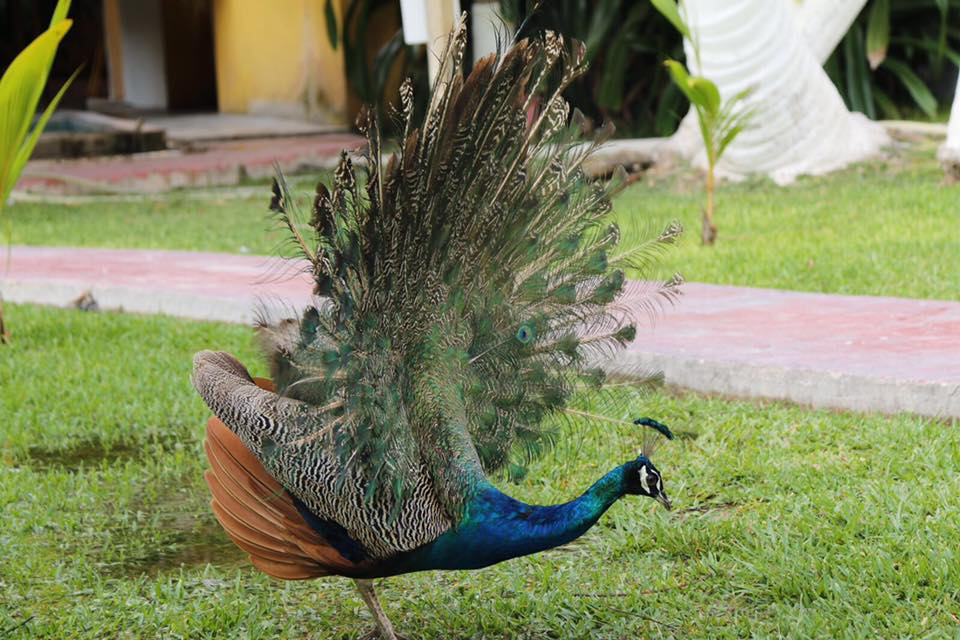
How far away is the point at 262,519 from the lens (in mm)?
2938

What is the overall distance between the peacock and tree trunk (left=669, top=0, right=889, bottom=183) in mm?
6289

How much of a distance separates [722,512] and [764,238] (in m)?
3.95

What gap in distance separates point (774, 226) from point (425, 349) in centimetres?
543

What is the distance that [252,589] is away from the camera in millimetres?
3447

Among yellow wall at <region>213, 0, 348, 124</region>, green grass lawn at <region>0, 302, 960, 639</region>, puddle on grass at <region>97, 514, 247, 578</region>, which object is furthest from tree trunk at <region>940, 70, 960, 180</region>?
yellow wall at <region>213, 0, 348, 124</region>

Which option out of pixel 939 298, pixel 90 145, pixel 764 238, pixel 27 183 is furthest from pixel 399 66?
pixel 939 298

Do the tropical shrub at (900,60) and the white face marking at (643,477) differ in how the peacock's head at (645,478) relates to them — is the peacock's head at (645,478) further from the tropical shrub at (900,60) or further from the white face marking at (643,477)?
the tropical shrub at (900,60)

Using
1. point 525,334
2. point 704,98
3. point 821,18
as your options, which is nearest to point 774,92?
point 821,18

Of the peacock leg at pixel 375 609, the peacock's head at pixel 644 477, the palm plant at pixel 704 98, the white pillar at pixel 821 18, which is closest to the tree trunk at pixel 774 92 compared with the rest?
the white pillar at pixel 821 18

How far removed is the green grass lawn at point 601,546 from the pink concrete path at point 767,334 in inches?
4.5

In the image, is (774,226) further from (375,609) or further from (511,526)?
(511,526)

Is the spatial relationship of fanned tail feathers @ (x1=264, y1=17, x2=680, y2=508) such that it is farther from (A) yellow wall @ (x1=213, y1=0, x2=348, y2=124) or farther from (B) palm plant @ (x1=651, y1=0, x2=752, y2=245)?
(A) yellow wall @ (x1=213, y1=0, x2=348, y2=124)

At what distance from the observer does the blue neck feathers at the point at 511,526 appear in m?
2.64

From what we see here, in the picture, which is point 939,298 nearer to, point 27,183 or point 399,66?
point 27,183
